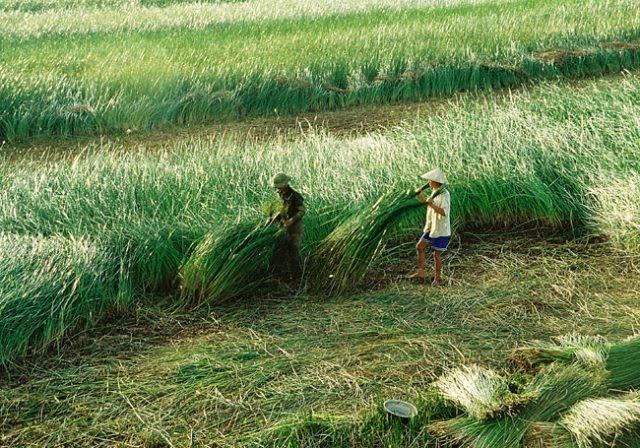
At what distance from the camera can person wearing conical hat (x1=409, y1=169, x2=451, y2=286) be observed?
401cm

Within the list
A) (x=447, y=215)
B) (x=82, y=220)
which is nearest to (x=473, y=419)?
(x=447, y=215)

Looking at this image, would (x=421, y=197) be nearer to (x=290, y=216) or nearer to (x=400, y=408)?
(x=290, y=216)

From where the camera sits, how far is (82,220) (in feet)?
15.4

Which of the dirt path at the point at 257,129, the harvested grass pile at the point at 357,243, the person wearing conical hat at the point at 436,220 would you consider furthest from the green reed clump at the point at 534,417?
the dirt path at the point at 257,129

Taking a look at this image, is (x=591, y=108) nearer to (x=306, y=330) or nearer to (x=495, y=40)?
(x=306, y=330)

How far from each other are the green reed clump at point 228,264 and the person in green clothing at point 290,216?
6 cm

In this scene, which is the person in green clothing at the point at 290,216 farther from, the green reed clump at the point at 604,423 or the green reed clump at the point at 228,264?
the green reed clump at the point at 604,423

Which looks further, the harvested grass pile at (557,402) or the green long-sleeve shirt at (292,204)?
the green long-sleeve shirt at (292,204)

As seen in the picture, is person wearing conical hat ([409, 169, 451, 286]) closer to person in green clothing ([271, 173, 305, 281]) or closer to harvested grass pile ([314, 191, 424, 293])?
harvested grass pile ([314, 191, 424, 293])

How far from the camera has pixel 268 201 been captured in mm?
4469

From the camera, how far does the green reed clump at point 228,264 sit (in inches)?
163

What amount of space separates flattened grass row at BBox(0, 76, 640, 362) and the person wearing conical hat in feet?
0.62

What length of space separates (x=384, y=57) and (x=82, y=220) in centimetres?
547

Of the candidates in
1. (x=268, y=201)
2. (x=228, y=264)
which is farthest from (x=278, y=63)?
(x=228, y=264)
